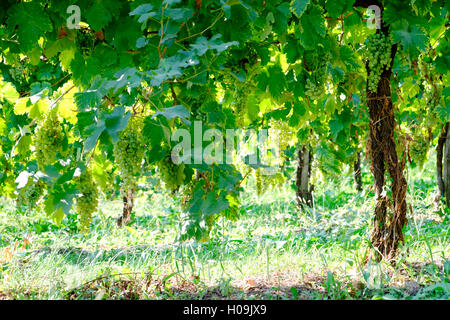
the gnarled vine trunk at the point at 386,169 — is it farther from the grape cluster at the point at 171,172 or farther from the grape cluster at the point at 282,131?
the grape cluster at the point at 171,172

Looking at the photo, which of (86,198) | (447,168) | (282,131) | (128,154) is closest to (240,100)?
(128,154)

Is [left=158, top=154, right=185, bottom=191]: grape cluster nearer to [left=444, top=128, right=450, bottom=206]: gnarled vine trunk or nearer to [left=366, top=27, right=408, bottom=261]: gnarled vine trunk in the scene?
[left=366, top=27, right=408, bottom=261]: gnarled vine trunk

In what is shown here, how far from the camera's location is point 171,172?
1971mm

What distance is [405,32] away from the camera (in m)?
2.16

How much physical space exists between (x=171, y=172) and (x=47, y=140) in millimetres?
634

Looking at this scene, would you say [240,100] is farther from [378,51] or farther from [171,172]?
[378,51]

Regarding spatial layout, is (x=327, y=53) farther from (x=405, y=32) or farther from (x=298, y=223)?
(x=298, y=223)

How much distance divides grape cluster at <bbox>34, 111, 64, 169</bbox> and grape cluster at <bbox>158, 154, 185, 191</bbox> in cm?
57

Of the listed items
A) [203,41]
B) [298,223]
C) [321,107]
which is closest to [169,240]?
[298,223]

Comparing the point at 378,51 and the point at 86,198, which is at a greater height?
the point at 378,51

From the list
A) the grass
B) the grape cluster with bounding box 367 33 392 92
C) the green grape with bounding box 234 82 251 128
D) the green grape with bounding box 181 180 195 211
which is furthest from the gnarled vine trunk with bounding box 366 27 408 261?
the green grape with bounding box 181 180 195 211

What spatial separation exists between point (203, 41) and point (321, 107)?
177cm

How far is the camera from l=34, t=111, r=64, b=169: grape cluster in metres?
2.10
